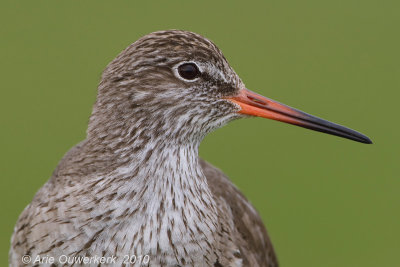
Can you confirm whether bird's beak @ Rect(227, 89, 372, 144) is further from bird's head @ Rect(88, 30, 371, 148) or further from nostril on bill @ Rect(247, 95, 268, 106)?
bird's head @ Rect(88, 30, 371, 148)

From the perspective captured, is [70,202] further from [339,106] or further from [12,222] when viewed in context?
[339,106]

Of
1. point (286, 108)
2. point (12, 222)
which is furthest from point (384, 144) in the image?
point (286, 108)

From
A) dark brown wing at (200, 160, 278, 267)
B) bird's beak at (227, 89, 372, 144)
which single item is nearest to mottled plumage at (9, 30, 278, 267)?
bird's beak at (227, 89, 372, 144)

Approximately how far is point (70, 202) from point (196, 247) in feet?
3.21

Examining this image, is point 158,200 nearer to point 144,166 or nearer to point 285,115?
point 144,166

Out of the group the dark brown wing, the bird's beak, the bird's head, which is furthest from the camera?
the dark brown wing

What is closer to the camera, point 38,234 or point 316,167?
point 38,234

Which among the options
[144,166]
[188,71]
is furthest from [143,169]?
[188,71]

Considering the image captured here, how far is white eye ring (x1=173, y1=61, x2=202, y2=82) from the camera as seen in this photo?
6.04 metres

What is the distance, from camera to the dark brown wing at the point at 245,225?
7.05 meters

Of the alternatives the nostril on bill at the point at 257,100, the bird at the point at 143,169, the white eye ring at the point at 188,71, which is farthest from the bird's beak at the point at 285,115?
the white eye ring at the point at 188,71

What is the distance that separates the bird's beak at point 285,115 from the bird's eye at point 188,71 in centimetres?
43

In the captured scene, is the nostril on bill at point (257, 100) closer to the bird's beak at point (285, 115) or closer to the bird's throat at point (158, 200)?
the bird's beak at point (285, 115)

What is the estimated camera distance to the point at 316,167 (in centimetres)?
1271
